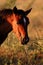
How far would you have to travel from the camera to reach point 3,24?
7438 millimetres

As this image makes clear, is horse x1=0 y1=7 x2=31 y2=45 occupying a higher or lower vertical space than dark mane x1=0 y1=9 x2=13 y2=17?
lower

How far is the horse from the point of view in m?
7.08

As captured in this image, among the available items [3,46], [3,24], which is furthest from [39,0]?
[3,24]

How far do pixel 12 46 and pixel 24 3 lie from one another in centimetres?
555

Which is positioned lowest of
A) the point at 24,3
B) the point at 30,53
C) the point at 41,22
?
the point at 30,53

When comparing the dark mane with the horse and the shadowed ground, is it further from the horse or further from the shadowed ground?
the shadowed ground

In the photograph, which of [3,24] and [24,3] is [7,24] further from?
[24,3]

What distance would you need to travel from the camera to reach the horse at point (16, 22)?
708 cm

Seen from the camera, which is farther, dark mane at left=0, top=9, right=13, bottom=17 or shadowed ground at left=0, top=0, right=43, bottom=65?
shadowed ground at left=0, top=0, right=43, bottom=65

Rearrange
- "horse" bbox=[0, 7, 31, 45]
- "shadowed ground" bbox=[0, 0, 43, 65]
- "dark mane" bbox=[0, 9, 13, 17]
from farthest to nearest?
"shadowed ground" bbox=[0, 0, 43, 65] → "dark mane" bbox=[0, 9, 13, 17] → "horse" bbox=[0, 7, 31, 45]

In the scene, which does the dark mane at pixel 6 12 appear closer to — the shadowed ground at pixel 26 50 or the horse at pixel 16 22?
the horse at pixel 16 22

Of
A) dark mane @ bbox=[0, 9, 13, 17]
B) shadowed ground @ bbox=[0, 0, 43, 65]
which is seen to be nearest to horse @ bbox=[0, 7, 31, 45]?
dark mane @ bbox=[0, 9, 13, 17]

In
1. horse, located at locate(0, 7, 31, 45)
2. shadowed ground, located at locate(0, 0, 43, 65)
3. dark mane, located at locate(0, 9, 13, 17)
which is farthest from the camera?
shadowed ground, located at locate(0, 0, 43, 65)

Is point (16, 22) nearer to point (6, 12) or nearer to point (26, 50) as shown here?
point (6, 12)
